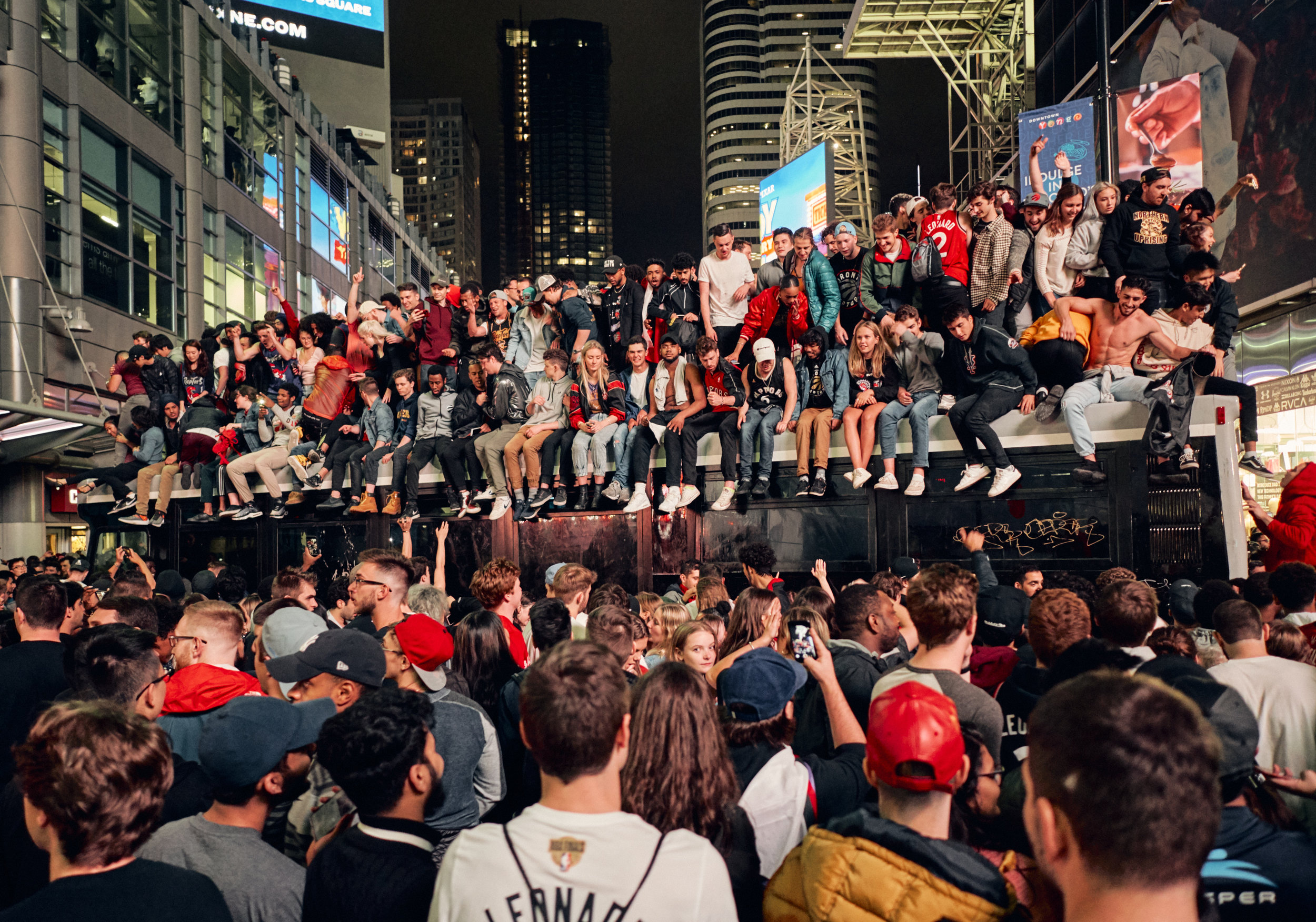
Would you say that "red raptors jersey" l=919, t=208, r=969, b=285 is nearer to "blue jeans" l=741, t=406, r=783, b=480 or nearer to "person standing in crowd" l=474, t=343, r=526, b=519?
"blue jeans" l=741, t=406, r=783, b=480

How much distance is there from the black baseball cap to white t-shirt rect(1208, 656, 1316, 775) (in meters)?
3.11

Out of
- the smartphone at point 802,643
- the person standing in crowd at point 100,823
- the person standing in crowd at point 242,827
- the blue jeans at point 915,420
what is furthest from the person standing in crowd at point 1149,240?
the person standing in crowd at point 100,823

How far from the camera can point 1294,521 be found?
7.62 metres

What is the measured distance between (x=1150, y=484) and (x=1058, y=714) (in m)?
8.90

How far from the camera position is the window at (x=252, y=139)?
30928mm

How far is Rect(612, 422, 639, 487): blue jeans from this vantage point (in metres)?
11.1

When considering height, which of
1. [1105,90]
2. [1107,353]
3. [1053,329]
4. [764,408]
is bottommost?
[764,408]

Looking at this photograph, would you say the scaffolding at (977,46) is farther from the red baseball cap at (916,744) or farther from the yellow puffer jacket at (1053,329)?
the red baseball cap at (916,744)

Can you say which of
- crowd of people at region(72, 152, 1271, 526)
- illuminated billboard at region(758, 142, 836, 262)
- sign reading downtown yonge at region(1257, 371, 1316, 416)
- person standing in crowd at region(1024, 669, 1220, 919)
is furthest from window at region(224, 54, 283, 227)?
person standing in crowd at region(1024, 669, 1220, 919)

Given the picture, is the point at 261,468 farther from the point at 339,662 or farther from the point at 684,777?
the point at 684,777

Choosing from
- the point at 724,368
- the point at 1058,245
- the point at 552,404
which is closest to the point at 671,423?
the point at 724,368

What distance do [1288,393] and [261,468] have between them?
19.7 m

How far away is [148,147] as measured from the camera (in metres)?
25.0

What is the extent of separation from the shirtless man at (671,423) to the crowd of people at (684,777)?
6.55 m
